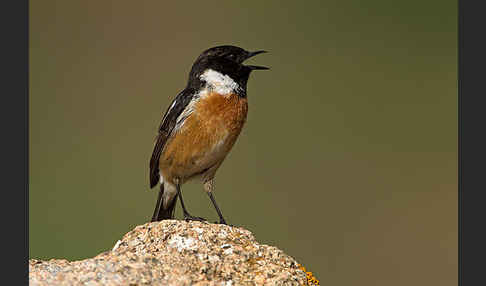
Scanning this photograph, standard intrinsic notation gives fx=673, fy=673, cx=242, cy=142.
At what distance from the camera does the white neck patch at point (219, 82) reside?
20.3ft

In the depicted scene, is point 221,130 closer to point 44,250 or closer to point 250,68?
point 250,68

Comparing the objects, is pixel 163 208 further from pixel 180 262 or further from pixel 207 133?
pixel 180 262

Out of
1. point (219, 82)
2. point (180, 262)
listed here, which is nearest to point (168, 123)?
point (219, 82)

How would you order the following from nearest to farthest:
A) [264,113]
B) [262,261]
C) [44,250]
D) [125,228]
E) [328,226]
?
1. [262,261]
2. [44,250]
3. [125,228]
4. [328,226]
5. [264,113]

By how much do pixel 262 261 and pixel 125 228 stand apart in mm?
5835

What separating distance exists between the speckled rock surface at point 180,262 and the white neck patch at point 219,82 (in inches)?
79.6

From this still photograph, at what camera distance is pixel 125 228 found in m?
9.58

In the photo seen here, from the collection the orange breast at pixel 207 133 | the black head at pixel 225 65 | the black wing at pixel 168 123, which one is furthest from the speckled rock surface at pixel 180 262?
the black head at pixel 225 65

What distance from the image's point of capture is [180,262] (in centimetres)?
382

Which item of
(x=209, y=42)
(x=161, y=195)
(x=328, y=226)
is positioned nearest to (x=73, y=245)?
(x=161, y=195)

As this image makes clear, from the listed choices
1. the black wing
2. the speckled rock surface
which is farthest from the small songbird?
the speckled rock surface

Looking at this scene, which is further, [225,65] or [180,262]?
[225,65]

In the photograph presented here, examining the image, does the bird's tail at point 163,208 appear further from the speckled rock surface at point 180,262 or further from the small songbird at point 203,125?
the speckled rock surface at point 180,262

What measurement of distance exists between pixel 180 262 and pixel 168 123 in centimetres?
265
